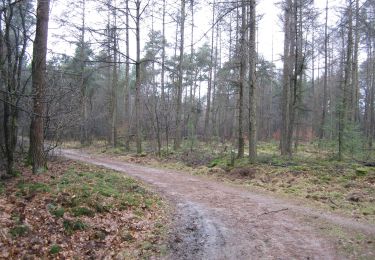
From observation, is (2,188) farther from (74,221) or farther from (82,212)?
(74,221)

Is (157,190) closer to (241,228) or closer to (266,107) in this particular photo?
(241,228)

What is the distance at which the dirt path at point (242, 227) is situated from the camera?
5.24 meters

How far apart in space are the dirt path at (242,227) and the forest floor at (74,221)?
1.79 ft

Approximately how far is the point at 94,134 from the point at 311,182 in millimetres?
29544

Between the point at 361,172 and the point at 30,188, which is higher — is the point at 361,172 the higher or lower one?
the higher one

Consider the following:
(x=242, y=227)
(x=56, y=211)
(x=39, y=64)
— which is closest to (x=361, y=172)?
(x=242, y=227)

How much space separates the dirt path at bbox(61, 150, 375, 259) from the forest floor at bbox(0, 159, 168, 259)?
0.54 meters

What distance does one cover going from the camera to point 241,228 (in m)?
6.42

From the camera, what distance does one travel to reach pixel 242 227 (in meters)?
6.49

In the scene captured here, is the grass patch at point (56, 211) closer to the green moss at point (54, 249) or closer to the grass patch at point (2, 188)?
the green moss at point (54, 249)

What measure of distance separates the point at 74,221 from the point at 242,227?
3208 mm

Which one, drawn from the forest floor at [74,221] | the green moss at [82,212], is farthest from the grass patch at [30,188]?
the green moss at [82,212]

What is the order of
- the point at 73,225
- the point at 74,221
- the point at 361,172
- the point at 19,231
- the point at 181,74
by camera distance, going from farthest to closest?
1. the point at 181,74
2. the point at 361,172
3. the point at 74,221
4. the point at 73,225
5. the point at 19,231

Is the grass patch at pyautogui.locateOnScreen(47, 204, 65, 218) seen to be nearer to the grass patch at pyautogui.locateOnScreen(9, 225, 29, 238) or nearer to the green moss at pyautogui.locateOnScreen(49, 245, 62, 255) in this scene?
the grass patch at pyautogui.locateOnScreen(9, 225, 29, 238)
